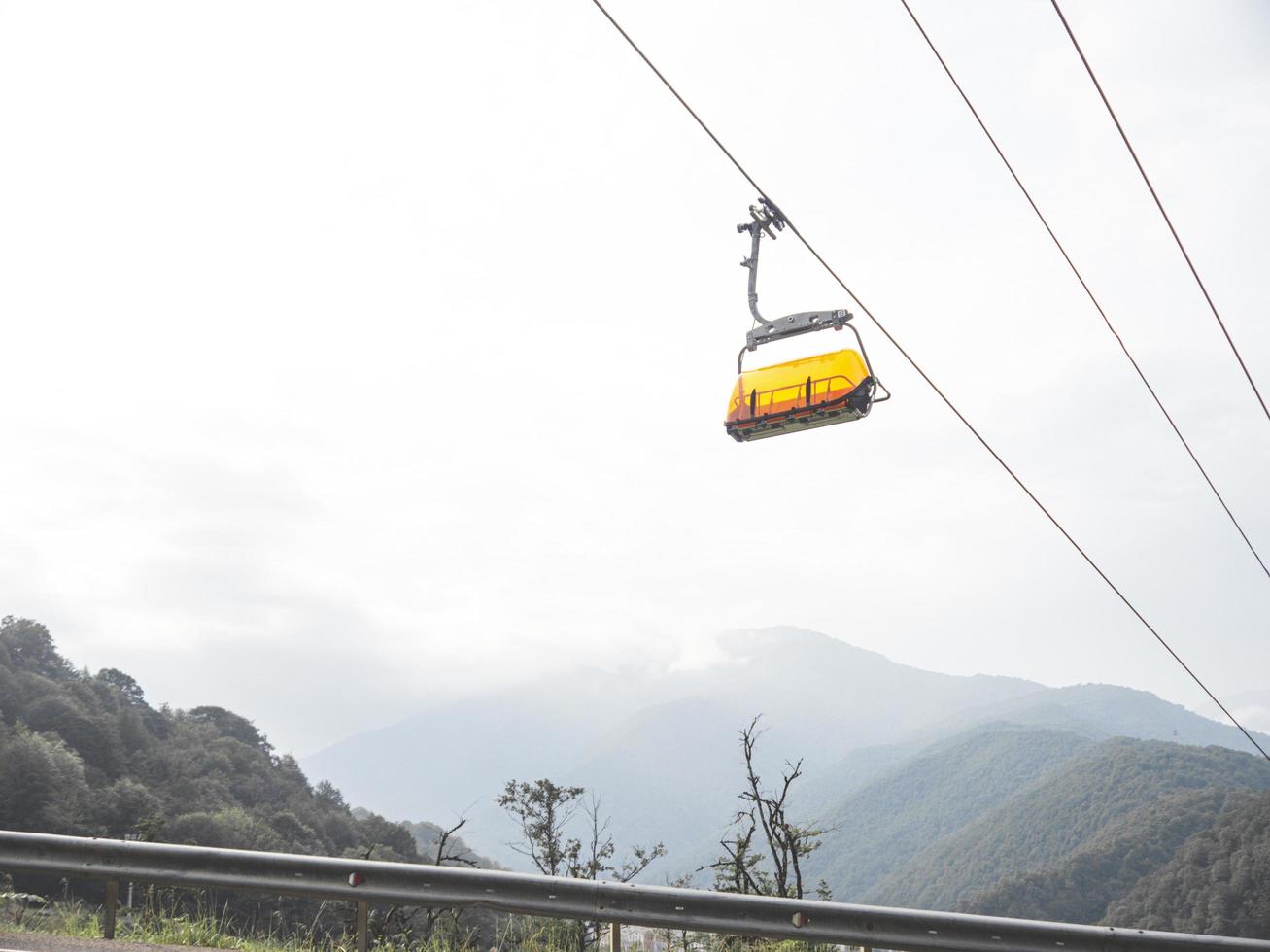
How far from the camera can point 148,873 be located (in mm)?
6078

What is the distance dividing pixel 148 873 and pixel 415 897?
188 cm

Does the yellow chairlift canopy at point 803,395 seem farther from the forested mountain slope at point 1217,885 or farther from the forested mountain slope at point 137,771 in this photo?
the forested mountain slope at point 1217,885

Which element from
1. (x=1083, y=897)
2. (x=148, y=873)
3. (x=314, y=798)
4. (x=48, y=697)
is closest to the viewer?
(x=148, y=873)

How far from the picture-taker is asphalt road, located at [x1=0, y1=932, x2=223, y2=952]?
6.17m

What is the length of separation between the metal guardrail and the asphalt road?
0.53 m

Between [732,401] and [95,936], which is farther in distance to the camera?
[732,401]

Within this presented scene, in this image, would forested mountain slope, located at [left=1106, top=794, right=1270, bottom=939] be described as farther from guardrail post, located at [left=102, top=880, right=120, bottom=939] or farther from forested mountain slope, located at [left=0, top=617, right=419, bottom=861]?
guardrail post, located at [left=102, top=880, right=120, bottom=939]

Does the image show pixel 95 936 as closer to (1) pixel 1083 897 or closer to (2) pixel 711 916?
(2) pixel 711 916

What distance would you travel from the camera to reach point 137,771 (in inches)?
2933

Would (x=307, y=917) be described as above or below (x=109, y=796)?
below

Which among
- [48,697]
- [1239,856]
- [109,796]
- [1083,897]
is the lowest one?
[1083,897]

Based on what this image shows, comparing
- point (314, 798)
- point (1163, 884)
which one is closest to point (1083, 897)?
point (1163, 884)

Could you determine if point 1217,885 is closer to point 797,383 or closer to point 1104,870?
point 1104,870

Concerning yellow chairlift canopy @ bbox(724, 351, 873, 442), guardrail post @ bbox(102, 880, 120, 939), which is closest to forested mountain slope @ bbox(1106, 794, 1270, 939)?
yellow chairlift canopy @ bbox(724, 351, 873, 442)
